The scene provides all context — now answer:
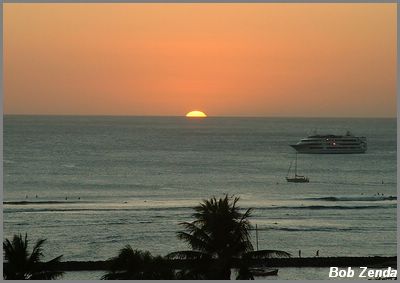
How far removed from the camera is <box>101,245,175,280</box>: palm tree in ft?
51.6

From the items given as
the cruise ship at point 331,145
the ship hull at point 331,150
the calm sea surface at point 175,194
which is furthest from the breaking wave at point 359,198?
the cruise ship at point 331,145

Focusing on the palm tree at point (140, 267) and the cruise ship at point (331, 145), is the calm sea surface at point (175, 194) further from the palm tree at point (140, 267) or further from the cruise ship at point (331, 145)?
the palm tree at point (140, 267)

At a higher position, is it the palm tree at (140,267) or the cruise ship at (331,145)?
the cruise ship at (331,145)

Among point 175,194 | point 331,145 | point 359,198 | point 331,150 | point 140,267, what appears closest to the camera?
point 140,267

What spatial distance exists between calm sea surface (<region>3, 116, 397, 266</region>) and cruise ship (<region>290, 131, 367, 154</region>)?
2705mm

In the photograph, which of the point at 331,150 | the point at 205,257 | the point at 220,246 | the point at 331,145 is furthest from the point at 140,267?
the point at 331,145

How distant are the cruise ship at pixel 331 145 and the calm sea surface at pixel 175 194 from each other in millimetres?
2705

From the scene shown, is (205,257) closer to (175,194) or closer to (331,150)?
(175,194)

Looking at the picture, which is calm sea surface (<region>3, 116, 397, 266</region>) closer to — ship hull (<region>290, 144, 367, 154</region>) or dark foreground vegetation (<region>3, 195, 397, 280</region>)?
ship hull (<region>290, 144, 367, 154</region>)

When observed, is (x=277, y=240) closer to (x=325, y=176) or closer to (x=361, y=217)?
(x=361, y=217)

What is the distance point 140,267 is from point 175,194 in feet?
182

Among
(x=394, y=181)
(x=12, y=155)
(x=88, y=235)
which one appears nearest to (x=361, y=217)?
(x=88, y=235)

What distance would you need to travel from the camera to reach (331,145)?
13400cm

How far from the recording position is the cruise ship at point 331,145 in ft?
438
